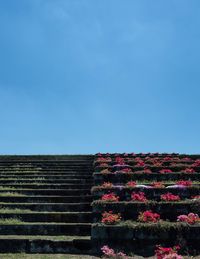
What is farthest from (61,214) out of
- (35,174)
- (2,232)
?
(35,174)

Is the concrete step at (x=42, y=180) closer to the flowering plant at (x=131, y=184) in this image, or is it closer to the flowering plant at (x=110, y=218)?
the flowering plant at (x=131, y=184)

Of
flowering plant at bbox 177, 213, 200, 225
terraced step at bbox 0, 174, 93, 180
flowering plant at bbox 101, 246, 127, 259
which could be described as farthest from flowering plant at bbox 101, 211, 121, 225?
terraced step at bbox 0, 174, 93, 180

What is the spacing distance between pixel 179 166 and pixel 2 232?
7.72 metres

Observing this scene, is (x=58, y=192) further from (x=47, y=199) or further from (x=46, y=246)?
(x=46, y=246)

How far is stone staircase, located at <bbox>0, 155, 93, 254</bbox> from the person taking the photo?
1016 cm

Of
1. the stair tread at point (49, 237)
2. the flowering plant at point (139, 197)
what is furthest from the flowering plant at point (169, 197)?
the stair tread at point (49, 237)

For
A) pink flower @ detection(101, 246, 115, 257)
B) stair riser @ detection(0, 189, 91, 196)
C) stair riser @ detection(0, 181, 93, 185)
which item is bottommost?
pink flower @ detection(101, 246, 115, 257)

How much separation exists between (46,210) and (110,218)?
8.89 feet

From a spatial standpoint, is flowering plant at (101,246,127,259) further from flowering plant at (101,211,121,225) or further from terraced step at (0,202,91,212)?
terraced step at (0,202,91,212)

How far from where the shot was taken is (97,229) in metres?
10.1

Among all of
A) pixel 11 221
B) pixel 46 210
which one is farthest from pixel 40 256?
pixel 46 210

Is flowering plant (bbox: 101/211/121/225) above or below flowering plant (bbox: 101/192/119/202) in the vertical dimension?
below

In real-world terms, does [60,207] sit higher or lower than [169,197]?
lower

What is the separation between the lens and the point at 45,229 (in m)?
11.1
